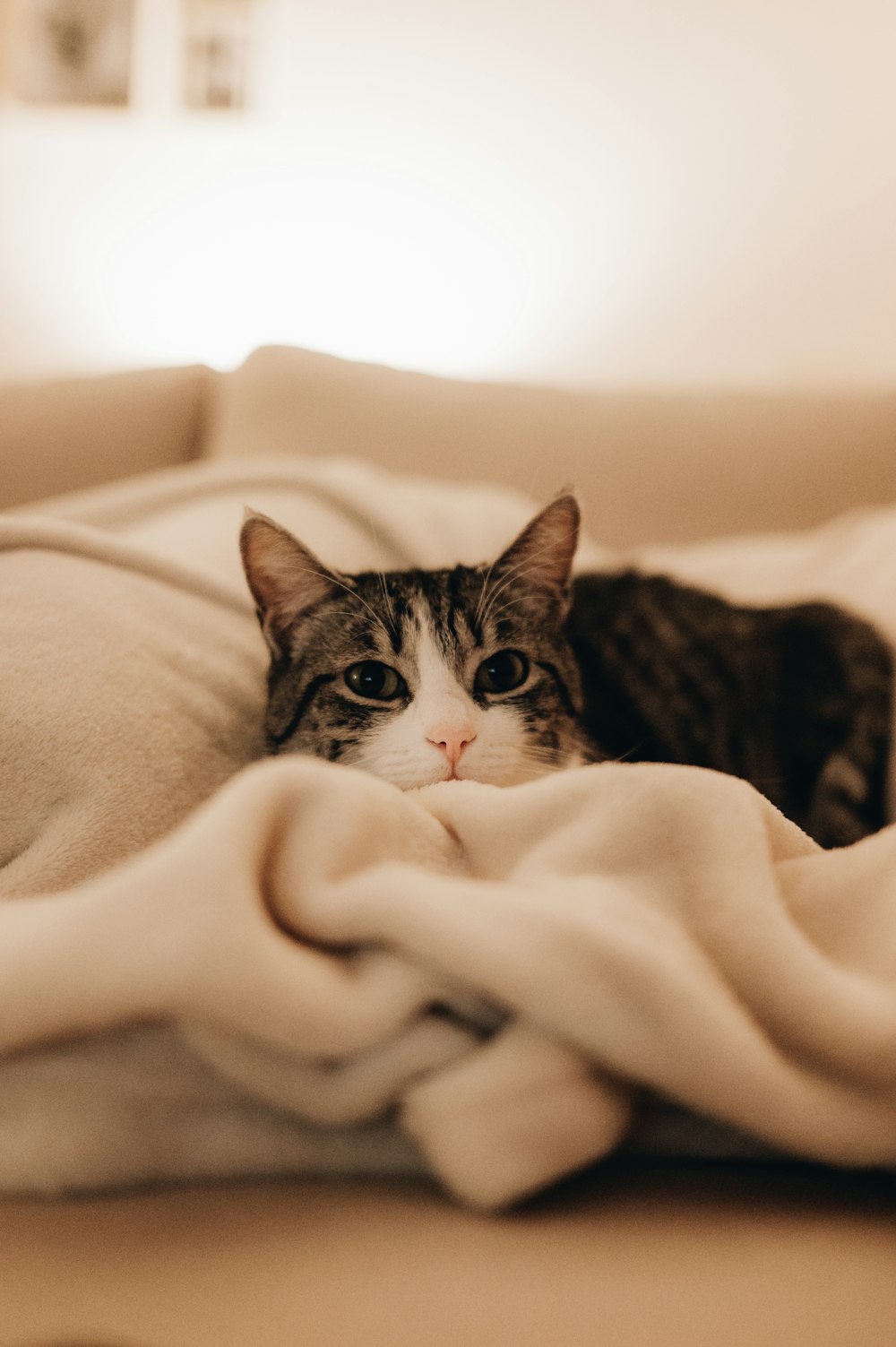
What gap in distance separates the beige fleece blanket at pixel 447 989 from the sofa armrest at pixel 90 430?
1.17m

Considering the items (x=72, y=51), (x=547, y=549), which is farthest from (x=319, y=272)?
(x=547, y=549)

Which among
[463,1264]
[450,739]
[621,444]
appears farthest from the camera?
[621,444]

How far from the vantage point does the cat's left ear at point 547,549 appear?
36.3 inches

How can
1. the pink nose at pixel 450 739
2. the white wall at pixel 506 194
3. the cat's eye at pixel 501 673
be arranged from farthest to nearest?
the white wall at pixel 506 194 < the cat's eye at pixel 501 673 < the pink nose at pixel 450 739

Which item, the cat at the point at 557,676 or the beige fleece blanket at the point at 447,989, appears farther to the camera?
the cat at the point at 557,676

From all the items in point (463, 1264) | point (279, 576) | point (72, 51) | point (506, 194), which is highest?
Result: point (72, 51)

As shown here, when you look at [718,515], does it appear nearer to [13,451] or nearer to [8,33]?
[13,451]

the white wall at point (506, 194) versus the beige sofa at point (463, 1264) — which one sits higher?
the white wall at point (506, 194)

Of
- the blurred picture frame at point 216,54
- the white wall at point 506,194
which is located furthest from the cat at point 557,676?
the blurred picture frame at point 216,54

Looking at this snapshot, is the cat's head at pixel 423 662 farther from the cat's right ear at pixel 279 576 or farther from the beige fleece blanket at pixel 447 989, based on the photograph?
the beige fleece blanket at pixel 447 989

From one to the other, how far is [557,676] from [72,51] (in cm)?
196

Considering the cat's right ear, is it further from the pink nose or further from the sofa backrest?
the sofa backrest

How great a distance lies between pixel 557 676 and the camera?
0.95 meters

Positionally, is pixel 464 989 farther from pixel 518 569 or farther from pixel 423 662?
pixel 518 569
